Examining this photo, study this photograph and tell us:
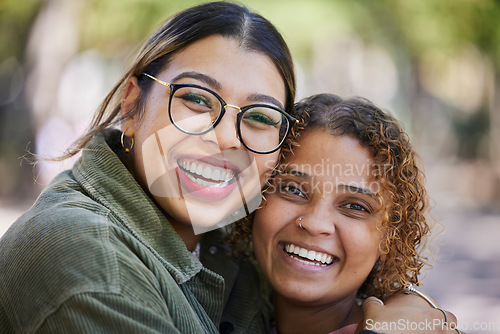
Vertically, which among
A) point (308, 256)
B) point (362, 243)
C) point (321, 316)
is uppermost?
point (362, 243)

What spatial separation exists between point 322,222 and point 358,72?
61.3 ft

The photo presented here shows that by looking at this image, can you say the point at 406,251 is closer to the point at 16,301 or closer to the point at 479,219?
the point at 16,301

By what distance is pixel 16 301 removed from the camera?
1812 mm

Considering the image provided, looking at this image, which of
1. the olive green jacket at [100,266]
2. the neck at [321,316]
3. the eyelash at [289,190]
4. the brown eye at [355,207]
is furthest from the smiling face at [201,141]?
the neck at [321,316]

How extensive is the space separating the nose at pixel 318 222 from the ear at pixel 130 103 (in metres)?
0.88

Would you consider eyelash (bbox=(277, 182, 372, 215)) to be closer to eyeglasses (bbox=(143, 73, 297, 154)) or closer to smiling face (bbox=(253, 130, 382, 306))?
smiling face (bbox=(253, 130, 382, 306))

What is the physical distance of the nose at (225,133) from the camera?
2312 mm

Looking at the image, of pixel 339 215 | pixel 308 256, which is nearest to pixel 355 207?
pixel 339 215

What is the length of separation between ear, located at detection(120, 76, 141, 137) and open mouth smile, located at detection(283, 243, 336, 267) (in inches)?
36.0

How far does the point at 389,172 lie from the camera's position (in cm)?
263

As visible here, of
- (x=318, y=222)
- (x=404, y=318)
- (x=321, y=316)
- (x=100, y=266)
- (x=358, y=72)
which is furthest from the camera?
(x=358, y=72)

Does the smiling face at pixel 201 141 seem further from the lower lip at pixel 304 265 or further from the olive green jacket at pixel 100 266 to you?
the lower lip at pixel 304 265

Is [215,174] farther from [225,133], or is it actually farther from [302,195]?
[302,195]

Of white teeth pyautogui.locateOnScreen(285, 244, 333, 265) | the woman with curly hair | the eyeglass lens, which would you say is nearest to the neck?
the woman with curly hair
